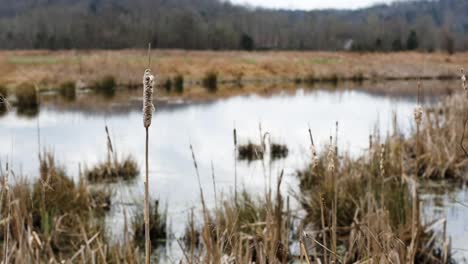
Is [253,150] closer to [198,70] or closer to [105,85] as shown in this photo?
[105,85]

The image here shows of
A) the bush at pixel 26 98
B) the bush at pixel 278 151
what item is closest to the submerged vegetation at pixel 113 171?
the bush at pixel 278 151

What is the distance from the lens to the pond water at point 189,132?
7745mm

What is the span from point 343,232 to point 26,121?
34.4 feet

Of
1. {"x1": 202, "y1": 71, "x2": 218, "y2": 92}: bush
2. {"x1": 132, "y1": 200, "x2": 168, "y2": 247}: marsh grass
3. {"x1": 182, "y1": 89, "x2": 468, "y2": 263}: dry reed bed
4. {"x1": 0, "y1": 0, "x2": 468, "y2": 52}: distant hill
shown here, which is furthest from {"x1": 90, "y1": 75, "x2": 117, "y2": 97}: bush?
{"x1": 0, "y1": 0, "x2": 468, "y2": 52}: distant hill

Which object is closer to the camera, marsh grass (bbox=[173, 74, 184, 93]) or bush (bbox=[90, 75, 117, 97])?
bush (bbox=[90, 75, 117, 97])

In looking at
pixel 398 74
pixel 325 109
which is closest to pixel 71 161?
pixel 325 109

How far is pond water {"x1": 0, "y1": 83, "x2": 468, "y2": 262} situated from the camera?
25.4 feet

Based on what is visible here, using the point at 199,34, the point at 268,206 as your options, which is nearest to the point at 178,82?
the point at 268,206

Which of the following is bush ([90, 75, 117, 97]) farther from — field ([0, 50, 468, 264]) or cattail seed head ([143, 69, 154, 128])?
cattail seed head ([143, 69, 154, 128])

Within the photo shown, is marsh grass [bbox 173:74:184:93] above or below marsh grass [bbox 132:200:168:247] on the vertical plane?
above

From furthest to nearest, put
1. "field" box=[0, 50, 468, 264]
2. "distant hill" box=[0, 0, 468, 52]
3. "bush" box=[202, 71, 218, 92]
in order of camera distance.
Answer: "distant hill" box=[0, 0, 468, 52]
"bush" box=[202, 71, 218, 92]
"field" box=[0, 50, 468, 264]

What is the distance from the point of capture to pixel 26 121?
14.5 metres

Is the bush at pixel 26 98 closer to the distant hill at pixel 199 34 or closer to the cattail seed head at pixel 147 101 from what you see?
the cattail seed head at pixel 147 101

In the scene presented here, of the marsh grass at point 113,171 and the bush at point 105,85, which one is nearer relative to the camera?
the marsh grass at point 113,171
